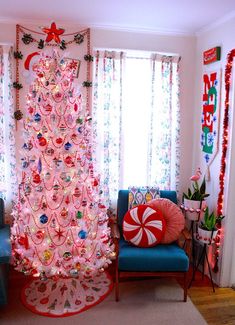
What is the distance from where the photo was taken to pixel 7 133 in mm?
3189

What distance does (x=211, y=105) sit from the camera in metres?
3.18

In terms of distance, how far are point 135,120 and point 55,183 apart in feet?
4.31

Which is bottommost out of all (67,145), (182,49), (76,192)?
(76,192)

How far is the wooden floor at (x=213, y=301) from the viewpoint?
102 inches

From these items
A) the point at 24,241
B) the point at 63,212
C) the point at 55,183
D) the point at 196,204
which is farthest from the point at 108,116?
the point at 24,241

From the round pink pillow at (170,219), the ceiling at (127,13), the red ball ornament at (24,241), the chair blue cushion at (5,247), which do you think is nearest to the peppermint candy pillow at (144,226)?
the round pink pillow at (170,219)

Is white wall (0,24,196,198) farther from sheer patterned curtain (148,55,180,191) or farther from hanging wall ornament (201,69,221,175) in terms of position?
hanging wall ornament (201,69,221,175)

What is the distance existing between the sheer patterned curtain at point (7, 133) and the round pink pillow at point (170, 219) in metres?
1.53

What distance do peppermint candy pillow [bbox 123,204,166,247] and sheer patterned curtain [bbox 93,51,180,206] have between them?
53 centimetres

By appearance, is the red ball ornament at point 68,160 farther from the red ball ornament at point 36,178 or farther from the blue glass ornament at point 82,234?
the blue glass ornament at point 82,234

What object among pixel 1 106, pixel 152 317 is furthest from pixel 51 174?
pixel 152 317

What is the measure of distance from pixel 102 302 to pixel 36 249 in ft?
2.65

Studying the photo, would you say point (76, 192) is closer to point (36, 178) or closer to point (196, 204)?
point (36, 178)

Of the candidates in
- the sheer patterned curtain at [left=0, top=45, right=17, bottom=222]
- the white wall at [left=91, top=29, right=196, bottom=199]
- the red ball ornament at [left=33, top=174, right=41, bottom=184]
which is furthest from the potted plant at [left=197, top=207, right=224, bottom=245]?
the sheer patterned curtain at [left=0, top=45, right=17, bottom=222]
